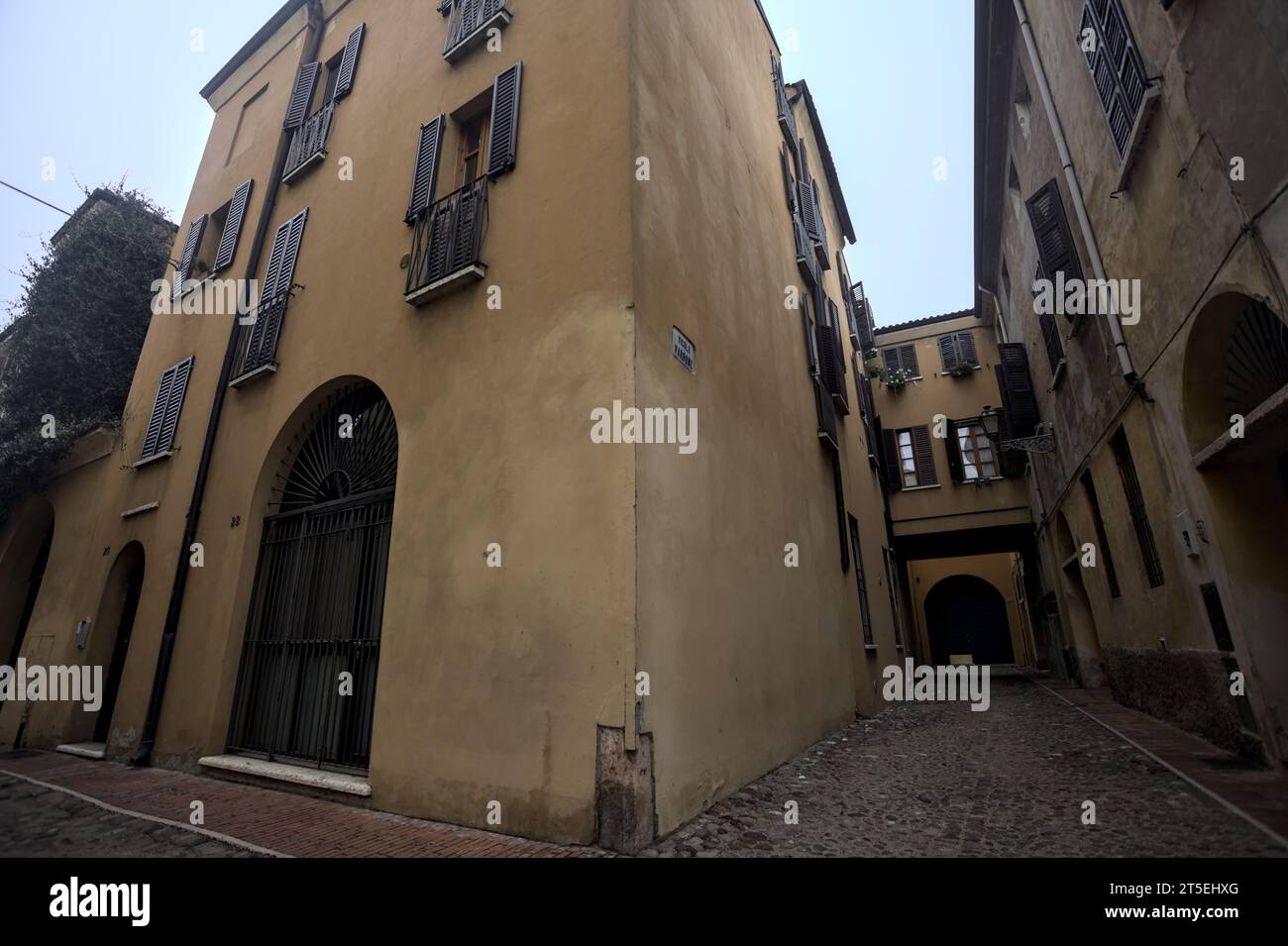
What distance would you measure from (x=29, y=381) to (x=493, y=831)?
12.9m

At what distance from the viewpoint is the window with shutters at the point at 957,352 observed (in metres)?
16.9

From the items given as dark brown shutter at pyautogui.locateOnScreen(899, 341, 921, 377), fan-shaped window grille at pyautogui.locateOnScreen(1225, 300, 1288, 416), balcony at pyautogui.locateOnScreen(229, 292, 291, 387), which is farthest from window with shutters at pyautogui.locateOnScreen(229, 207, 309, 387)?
dark brown shutter at pyautogui.locateOnScreen(899, 341, 921, 377)

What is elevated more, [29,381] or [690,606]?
[29,381]

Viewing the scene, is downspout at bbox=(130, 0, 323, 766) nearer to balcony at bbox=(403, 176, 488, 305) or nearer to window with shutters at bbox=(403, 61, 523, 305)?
window with shutters at bbox=(403, 61, 523, 305)

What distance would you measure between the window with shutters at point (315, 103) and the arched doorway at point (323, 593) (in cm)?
415

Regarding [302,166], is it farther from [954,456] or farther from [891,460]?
[954,456]

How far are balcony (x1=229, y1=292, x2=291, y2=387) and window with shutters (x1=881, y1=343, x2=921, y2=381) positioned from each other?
15.6 meters

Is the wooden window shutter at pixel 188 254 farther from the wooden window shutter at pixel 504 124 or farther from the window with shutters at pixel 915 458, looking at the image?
the window with shutters at pixel 915 458

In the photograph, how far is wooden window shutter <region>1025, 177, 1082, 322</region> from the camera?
7.50 meters

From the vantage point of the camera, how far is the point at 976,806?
13.5 feet

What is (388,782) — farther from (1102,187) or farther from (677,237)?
(1102,187)
